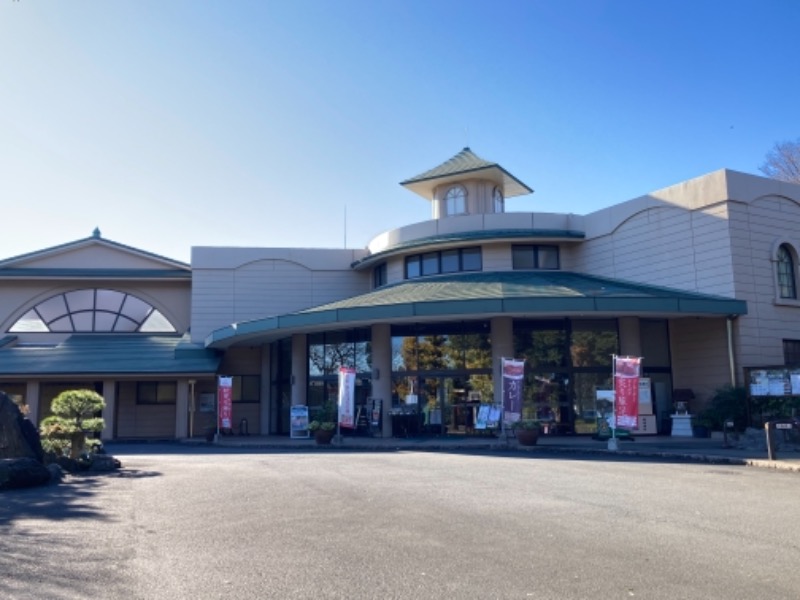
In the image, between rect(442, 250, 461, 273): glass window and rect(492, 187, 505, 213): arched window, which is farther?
rect(492, 187, 505, 213): arched window

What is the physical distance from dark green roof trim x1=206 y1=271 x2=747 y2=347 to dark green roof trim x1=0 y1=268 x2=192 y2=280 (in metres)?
6.50

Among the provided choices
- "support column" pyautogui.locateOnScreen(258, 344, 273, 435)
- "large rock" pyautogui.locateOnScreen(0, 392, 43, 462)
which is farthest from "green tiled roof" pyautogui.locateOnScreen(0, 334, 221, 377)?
"large rock" pyautogui.locateOnScreen(0, 392, 43, 462)

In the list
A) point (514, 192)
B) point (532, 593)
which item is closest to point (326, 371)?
point (514, 192)

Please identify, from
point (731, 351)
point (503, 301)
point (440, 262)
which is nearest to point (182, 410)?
point (440, 262)

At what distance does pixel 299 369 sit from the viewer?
2666 cm

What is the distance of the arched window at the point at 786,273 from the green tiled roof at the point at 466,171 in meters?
10.2

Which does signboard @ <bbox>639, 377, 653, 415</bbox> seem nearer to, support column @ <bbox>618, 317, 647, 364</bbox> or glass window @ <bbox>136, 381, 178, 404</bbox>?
support column @ <bbox>618, 317, 647, 364</bbox>

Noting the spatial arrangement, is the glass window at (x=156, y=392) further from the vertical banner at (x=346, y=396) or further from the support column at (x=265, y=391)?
the vertical banner at (x=346, y=396)

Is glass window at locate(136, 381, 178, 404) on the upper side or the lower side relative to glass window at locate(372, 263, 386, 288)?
lower

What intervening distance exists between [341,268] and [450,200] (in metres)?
5.09

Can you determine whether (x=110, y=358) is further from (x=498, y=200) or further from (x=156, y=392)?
(x=498, y=200)

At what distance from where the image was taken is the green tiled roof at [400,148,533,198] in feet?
92.6

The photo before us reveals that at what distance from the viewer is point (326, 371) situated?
26.5 metres

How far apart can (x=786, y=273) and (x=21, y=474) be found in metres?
20.7
